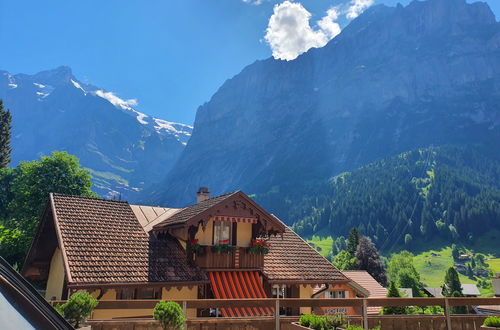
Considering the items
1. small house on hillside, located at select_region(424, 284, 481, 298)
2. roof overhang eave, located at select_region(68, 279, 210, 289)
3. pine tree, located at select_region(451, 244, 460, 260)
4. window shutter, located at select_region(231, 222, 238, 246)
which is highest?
pine tree, located at select_region(451, 244, 460, 260)

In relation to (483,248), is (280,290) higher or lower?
lower

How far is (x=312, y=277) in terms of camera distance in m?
20.3

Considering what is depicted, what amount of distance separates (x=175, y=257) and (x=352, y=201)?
182m

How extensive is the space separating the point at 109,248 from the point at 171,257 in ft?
9.89

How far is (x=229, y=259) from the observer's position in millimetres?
19250

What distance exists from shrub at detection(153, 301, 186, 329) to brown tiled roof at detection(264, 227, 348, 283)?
1109 cm

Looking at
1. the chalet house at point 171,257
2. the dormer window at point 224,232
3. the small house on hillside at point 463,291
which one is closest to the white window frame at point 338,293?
the chalet house at point 171,257

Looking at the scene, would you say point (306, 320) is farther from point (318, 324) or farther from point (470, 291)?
point (470, 291)

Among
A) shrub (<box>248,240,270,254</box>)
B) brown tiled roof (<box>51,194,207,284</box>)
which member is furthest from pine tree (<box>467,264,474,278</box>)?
brown tiled roof (<box>51,194,207,284</box>)

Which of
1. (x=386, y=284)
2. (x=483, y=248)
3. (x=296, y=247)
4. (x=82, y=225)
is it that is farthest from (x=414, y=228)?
(x=82, y=225)

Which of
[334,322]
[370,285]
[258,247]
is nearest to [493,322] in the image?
[334,322]

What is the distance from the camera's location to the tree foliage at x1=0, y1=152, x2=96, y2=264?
102 ft

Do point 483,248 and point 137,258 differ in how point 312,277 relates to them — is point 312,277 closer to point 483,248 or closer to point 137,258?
point 137,258

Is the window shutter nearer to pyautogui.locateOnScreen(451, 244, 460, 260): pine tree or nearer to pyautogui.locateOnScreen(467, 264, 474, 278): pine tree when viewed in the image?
pyautogui.locateOnScreen(467, 264, 474, 278): pine tree
